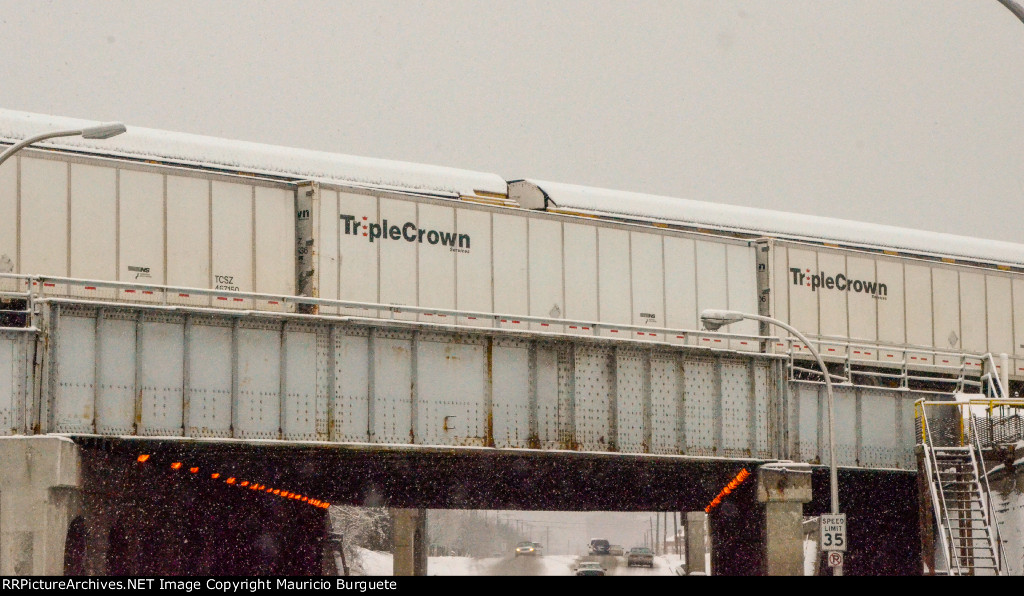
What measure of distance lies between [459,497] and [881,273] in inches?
526

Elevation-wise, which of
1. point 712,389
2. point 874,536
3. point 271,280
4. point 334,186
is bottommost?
point 874,536

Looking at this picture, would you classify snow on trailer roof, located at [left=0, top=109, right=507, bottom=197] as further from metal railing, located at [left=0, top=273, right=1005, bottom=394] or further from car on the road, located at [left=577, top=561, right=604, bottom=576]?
car on the road, located at [left=577, top=561, right=604, bottom=576]

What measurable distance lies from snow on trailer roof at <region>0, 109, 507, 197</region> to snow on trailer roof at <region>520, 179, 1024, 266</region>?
6.75 feet

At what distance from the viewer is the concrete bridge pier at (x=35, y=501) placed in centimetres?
2305

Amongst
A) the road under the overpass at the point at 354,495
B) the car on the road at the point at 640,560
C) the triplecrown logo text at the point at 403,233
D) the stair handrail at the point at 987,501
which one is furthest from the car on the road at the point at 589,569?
the triplecrown logo text at the point at 403,233

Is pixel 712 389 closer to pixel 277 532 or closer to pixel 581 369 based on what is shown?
pixel 581 369

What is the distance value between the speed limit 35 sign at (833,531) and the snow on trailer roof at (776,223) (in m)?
9.91

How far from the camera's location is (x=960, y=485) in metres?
32.8

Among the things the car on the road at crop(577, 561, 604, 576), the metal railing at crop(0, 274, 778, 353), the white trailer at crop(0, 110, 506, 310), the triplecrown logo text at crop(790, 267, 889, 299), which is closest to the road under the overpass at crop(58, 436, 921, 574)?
the metal railing at crop(0, 274, 778, 353)

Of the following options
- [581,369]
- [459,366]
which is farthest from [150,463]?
[581,369]

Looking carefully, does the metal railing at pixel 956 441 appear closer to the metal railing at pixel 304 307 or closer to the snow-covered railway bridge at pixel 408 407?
the snow-covered railway bridge at pixel 408 407

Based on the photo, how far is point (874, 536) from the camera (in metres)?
42.6

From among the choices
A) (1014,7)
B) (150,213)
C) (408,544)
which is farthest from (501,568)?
(1014,7)

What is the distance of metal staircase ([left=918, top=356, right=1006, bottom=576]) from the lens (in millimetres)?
30969
